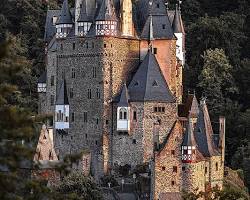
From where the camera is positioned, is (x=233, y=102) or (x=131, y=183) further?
(x=233, y=102)

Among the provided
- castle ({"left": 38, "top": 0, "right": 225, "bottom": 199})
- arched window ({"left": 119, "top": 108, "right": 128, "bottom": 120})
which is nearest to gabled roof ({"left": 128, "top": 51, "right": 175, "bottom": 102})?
castle ({"left": 38, "top": 0, "right": 225, "bottom": 199})

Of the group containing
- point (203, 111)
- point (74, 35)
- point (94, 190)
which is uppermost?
point (74, 35)

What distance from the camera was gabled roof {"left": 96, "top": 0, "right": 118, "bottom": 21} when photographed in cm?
7604

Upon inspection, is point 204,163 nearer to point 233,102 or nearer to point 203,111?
point 203,111

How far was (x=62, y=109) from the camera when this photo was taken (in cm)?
7825

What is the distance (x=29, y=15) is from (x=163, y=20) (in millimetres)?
33553

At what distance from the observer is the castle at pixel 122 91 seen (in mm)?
75312

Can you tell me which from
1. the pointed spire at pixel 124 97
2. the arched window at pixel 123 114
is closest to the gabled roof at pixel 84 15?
the pointed spire at pixel 124 97

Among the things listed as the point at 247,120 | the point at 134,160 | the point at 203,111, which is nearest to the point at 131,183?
the point at 134,160

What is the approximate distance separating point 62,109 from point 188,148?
1061cm

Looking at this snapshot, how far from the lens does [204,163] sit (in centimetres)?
7362

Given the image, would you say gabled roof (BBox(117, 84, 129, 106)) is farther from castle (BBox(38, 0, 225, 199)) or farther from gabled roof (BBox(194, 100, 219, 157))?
gabled roof (BBox(194, 100, 219, 157))

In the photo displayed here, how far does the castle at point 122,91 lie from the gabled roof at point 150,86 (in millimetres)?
61

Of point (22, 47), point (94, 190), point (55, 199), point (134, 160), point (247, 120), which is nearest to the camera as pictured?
point (55, 199)
